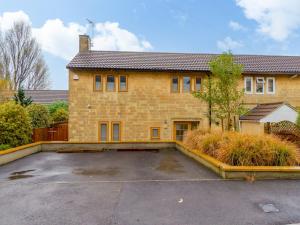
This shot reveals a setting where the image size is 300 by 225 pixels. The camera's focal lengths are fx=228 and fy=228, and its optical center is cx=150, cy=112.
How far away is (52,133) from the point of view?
15352 millimetres

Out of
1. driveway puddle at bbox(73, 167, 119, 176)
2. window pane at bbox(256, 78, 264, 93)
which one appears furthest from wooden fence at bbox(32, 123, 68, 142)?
window pane at bbox(256, 78, 264, 93)

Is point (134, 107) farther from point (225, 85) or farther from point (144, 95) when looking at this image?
point (225, 85)

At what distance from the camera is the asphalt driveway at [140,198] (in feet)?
13.6

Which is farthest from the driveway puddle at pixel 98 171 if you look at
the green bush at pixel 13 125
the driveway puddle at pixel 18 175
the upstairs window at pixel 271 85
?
the upstairs window at pixel 271 85

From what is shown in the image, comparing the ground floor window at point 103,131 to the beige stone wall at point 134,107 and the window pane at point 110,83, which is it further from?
the window pane at point 110,83

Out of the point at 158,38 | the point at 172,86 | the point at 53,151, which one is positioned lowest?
the point at 53,151

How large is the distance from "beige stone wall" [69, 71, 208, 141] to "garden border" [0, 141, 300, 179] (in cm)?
221

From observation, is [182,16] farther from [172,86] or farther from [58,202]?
[58,202]

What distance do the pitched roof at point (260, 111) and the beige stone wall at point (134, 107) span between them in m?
2.87

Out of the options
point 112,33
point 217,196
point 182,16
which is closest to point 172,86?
point 182,16

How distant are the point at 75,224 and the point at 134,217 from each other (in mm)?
1026

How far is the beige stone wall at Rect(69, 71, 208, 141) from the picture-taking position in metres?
15.4

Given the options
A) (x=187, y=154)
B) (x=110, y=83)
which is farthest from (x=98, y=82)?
(x=187, y=154)

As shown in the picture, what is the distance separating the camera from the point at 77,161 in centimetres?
948
